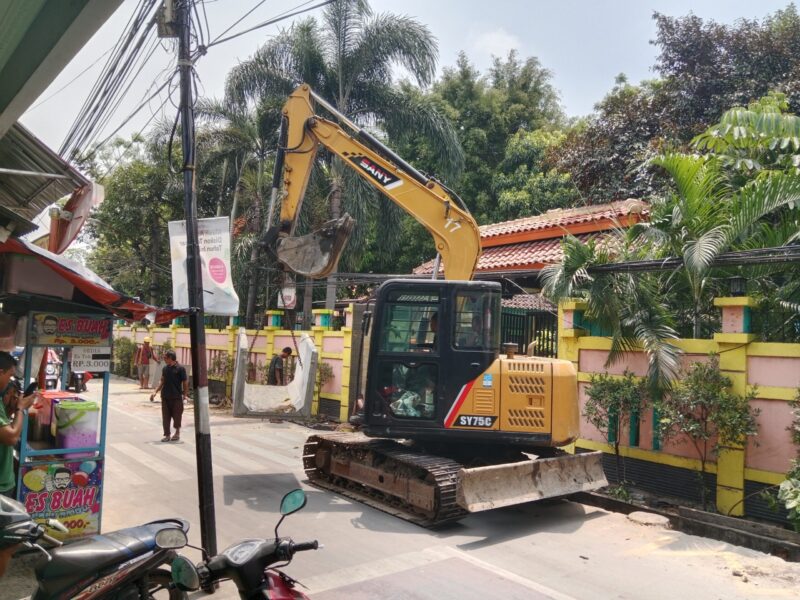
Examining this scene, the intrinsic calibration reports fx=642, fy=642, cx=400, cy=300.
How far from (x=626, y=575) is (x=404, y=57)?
50.7 feet

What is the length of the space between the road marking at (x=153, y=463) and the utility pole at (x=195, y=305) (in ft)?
12.2

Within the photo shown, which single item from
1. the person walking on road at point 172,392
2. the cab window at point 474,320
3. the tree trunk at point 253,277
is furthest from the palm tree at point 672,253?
the tree trunk at point 253,277

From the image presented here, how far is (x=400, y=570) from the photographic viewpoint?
568 centimetres

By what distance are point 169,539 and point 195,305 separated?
9.20 ft

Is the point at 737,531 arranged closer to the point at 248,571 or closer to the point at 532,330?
the point at 532,330

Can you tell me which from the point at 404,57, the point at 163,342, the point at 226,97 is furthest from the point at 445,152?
the point at 163,342

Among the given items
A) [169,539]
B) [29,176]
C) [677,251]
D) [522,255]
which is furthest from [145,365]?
[169,539]

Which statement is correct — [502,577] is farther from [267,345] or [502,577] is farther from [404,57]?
[404,57]

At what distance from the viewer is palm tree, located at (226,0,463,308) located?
17.9 metres

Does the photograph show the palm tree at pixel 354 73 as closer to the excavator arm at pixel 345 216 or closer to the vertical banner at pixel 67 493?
the excavator arm at pixel 345 216

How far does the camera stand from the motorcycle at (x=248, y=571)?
294 centimetres

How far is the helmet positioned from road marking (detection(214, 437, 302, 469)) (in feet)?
21.2

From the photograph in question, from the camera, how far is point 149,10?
6.78 metres

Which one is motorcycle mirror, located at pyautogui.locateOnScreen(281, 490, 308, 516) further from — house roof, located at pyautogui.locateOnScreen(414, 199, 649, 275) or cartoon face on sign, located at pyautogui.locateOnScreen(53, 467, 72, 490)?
house roof, located at pyautogui.locateOnScreen(414, 199, 649, 275)
